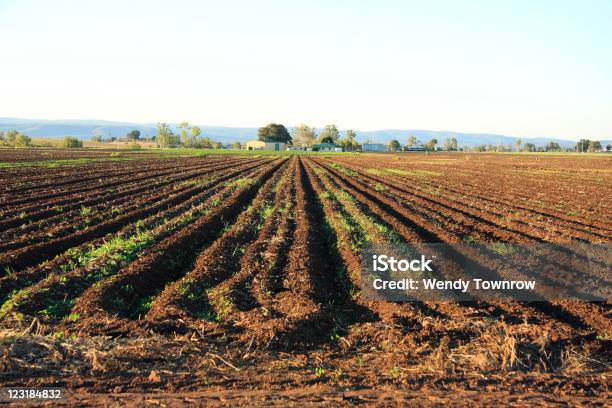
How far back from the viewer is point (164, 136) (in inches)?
5025

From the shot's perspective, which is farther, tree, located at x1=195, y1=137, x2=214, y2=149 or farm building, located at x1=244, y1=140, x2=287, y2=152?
farm building, located at x1=244, y1=140, x2=287, y2=152

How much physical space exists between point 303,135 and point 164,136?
58.1m

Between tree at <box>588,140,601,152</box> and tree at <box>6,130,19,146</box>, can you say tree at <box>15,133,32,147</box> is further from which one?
tree at <box>588,140,601,152</box>

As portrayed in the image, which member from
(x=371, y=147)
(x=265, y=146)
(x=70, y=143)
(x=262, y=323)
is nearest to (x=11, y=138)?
(x=70, y=143)

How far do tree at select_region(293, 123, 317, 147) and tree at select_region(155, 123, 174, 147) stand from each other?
5066 cm

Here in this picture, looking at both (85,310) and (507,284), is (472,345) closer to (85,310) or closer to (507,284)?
(507,284)

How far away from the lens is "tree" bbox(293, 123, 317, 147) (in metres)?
168

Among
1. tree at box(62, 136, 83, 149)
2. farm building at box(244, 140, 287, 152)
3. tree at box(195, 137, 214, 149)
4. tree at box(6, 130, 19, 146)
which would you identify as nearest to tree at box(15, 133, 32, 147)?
tree at box(6, 130, 19, 146)

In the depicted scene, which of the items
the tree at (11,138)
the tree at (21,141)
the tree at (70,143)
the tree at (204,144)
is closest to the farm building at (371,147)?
the tree at (204,144)

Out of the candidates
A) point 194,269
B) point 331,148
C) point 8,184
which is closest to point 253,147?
point 331,148

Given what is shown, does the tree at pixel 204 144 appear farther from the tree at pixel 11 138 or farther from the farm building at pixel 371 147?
the farm building at pixel 371 147

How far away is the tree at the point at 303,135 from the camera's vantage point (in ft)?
553

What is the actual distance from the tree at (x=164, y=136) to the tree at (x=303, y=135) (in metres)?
50.7

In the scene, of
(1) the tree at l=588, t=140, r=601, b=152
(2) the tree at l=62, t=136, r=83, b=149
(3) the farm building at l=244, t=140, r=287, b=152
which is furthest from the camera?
(3) the farm building at l=244, t=140, r=287, b=152
